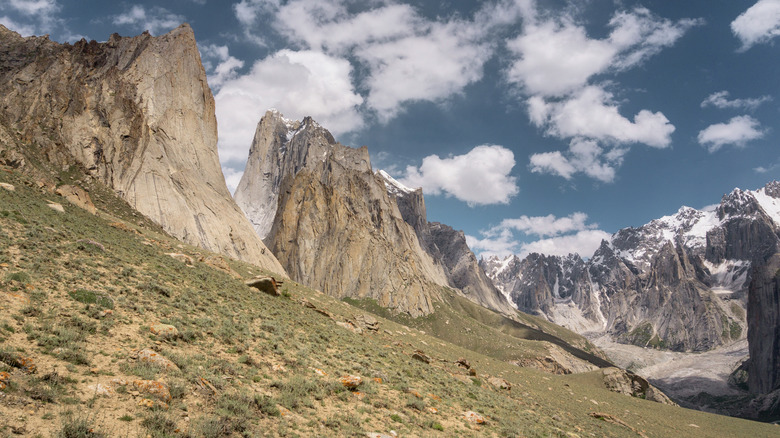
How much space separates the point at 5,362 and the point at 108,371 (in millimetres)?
2405

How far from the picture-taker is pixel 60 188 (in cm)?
3909

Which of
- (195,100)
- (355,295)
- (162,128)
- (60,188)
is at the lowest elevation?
(355,295)

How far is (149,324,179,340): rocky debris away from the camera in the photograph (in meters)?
15.6

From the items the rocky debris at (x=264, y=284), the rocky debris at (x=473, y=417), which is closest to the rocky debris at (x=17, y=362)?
the rocky debris at (x=473, y=417)

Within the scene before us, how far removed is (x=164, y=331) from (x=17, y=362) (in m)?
5.76

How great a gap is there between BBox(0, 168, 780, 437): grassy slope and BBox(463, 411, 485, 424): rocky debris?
622 mm

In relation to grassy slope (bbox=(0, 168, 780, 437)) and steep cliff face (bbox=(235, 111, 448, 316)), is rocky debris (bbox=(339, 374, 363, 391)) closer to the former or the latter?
grassy slope (bbox=(0, 168, 780, 437))

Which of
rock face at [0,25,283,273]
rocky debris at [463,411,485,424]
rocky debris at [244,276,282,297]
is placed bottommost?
rocky debris at [463,411,485,424]

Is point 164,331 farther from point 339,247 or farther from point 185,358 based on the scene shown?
point 339,247

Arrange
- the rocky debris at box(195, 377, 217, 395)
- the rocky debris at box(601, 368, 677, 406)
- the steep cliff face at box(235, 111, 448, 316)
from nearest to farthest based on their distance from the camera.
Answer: the rocky debris at box(195, 377, 217, 395)
the rocky debris at box(601, 368, 677, 406)
the steep cliff face at box(235, 111, 448, 316)

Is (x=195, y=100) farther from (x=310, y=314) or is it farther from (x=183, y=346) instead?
(x=183, y=346)

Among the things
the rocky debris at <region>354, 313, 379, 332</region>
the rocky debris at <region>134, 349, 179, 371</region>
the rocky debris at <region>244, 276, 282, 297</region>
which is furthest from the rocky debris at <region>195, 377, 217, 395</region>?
the rocky debris at <region>354, 313, 379, 332</region>

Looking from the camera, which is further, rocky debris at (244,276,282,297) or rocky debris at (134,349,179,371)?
rocky debris at (244,276,282,297)

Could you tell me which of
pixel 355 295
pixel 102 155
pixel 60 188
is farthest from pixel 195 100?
pixel 355 295
